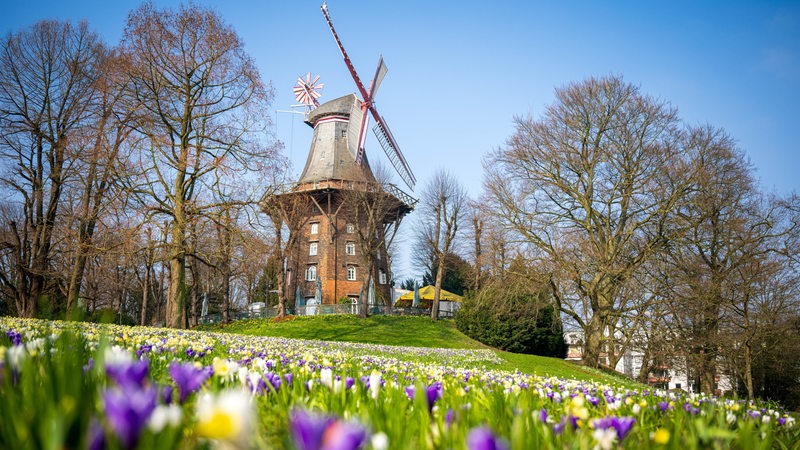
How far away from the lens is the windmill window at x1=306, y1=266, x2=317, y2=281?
154ft

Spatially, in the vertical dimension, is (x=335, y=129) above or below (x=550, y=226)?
above

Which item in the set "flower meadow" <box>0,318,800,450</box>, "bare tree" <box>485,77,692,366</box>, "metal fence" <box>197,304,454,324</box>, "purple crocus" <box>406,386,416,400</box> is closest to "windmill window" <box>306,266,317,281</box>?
"metal fence" <box>197,304,454,324</box>

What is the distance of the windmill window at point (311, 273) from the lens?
1846 inches

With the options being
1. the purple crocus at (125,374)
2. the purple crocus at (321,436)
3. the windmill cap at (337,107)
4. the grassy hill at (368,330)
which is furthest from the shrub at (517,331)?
the purple crocus at (321,436)

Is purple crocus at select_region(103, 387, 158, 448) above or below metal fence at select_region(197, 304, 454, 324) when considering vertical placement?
above

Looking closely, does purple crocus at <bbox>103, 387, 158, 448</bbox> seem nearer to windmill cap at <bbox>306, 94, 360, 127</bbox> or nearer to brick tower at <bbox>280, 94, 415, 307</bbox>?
brick tower at <bbox>280, 94, 415, 307</bbox>

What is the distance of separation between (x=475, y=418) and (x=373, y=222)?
1505 inches

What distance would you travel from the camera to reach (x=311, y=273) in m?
47.2

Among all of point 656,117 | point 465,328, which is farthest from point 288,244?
point 656,117

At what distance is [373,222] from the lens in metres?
40.2

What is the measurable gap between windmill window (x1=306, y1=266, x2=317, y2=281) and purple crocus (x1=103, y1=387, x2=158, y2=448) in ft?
152

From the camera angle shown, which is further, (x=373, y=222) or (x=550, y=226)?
(x=373, y=222)

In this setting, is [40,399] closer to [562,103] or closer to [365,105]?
[562,103]

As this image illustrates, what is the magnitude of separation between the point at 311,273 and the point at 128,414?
47050 millimetres
